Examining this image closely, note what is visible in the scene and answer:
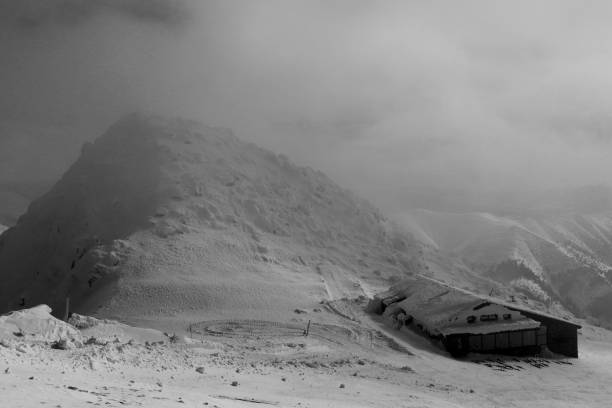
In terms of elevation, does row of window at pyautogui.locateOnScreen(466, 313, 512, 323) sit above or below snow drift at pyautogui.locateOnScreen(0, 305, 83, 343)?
above

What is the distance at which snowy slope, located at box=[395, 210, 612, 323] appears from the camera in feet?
355

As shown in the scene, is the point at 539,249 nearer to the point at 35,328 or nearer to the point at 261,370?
the point at 261,370

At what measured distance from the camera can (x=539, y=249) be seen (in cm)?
13550

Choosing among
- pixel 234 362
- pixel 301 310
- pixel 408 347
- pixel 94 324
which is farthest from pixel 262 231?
pixel 234 362

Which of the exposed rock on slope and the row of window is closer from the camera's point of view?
the row of window

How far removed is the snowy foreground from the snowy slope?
62.2 meters

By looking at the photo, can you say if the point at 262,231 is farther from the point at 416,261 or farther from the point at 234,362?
the point at 234,362

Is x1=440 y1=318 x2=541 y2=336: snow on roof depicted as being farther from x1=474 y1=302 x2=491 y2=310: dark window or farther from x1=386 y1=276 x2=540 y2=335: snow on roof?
x1=474 y1=302 x2=491 y2=310: dark window

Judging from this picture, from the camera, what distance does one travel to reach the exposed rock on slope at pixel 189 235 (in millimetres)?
45625

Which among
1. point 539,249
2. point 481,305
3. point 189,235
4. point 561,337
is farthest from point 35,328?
point 539,249

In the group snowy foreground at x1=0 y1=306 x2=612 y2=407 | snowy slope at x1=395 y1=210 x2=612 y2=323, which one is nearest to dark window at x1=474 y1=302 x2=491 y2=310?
snowy foreground at x1=0 y1=306 x2=612 y2=407

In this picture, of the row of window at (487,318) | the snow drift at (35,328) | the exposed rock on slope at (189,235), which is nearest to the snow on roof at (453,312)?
the row of window at (487,318)

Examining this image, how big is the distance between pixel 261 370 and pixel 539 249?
12565 cm

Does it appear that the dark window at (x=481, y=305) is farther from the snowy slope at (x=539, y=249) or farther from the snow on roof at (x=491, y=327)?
the snowy slope at (x=539, y=249)
